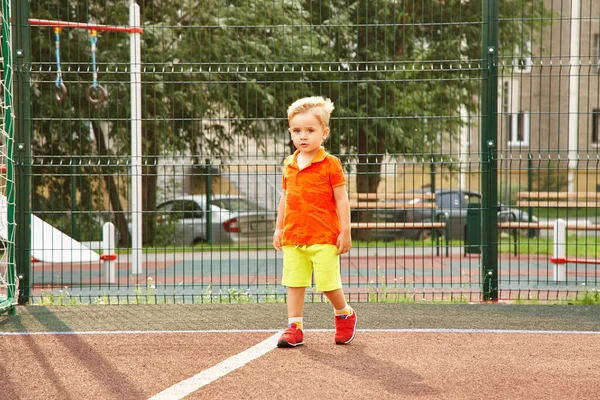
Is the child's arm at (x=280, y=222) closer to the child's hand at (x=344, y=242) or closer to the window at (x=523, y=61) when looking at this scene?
the child's hand at (x=344, y=242)

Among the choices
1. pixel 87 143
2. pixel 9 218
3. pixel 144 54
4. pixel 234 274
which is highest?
pixel 144 54

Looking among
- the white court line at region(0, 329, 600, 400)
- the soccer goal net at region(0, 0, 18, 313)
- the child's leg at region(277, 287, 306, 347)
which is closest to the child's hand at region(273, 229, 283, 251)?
the child's leg at region(277, 287, 306, 347)

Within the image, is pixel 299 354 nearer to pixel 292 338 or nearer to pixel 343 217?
pixel 292 338

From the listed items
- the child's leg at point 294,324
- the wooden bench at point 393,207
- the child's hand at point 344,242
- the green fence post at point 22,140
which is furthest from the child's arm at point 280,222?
the green fence post at point 22,140

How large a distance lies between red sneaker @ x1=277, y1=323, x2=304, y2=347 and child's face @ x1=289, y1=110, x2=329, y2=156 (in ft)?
3.55

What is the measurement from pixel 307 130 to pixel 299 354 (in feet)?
4.32

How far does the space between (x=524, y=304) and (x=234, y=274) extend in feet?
17.0

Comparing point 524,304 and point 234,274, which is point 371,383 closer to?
point 524,304

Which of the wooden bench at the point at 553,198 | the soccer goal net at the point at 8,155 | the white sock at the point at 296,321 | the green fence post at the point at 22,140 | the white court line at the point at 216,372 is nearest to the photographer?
the white court line at the point at 216,372

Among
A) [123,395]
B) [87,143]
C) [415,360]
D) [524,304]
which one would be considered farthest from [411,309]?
[87,143]

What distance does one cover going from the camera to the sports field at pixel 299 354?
155 inches

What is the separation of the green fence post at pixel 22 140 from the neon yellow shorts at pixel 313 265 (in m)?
2.82

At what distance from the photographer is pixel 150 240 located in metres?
14.6

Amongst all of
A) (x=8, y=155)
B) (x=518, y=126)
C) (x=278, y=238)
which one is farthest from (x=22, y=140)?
(x=518, y=126)
